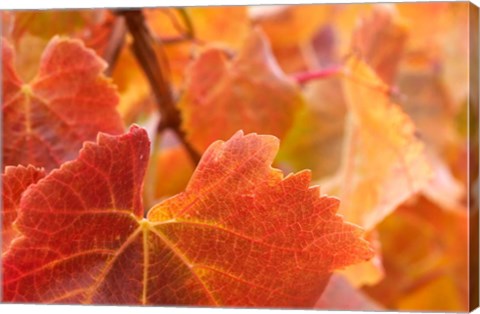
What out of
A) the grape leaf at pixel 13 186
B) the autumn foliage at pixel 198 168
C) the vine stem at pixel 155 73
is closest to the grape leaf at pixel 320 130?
the autumn foliage at pixel 198 168

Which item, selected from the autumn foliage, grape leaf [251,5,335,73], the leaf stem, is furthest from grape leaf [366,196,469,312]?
the leaf stem

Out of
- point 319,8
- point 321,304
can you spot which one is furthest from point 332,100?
point 321,304

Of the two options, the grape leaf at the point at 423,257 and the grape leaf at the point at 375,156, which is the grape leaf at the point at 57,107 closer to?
the grape leaf at the point at 375,156

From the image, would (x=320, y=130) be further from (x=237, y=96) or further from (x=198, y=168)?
(x=198, y=168)

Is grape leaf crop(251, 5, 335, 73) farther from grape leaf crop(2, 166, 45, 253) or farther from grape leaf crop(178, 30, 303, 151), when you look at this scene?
grape leaf crop(2, 166, 45, 253)

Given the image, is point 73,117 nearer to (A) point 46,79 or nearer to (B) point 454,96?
(A) point 46,79

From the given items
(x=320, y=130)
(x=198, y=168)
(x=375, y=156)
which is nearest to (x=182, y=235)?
(x=198, y=168)
